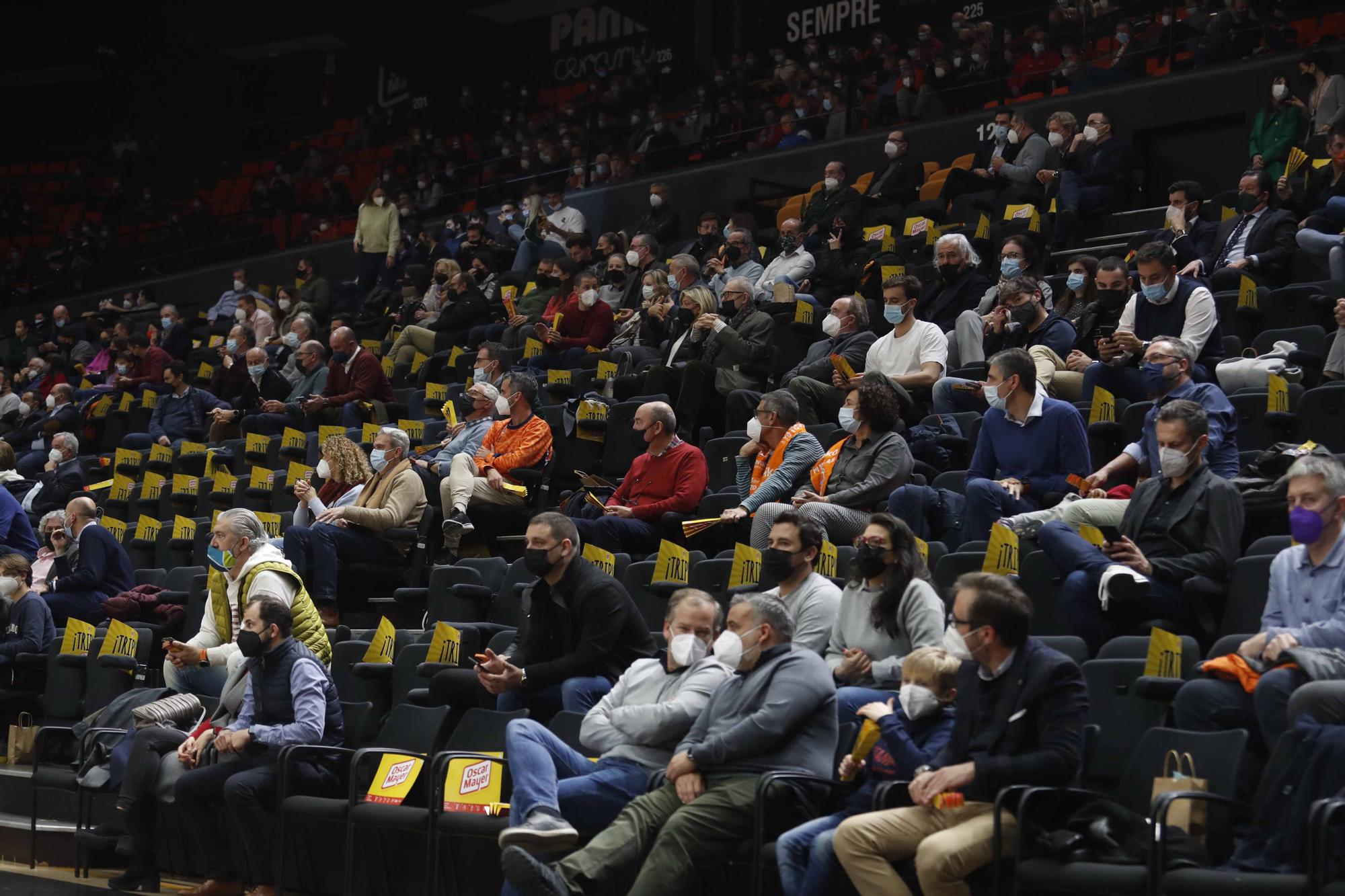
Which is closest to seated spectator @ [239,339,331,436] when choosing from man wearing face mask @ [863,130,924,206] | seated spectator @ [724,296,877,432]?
seated spectator @ [724,296,877,432]

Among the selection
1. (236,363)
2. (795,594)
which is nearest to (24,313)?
(236,363)

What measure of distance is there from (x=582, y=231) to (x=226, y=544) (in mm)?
7520

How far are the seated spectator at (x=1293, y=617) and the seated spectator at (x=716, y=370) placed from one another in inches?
Result: 162

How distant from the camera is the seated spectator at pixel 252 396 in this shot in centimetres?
1114

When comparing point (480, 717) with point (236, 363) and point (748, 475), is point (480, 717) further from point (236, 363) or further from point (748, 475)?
point (236, 363)

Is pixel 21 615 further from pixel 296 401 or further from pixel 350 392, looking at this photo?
pixel 296 401

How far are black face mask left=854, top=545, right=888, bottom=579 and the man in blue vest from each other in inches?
81.9

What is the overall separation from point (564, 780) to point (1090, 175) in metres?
6.36

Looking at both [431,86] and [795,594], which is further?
[431,86]

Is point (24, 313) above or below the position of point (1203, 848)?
above

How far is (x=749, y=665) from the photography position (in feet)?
14.6

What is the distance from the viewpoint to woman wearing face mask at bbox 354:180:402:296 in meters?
14.4

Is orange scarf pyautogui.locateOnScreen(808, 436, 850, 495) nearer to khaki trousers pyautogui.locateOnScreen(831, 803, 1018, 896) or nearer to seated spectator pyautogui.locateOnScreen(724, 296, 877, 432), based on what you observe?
seated spectator pyautogui.locateOnScreen(724, 296, 877, 432)

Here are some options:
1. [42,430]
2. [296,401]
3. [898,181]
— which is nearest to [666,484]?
[296,401]
